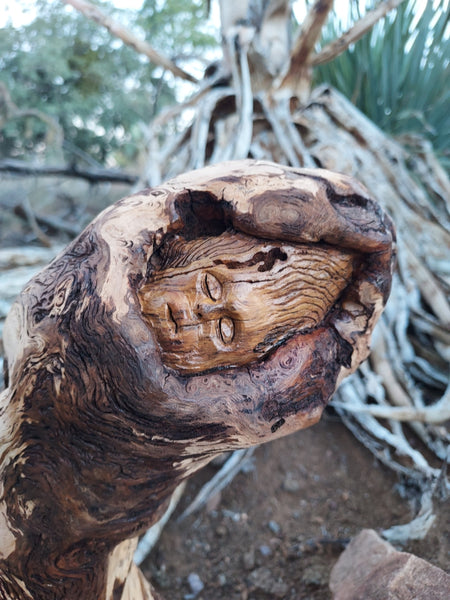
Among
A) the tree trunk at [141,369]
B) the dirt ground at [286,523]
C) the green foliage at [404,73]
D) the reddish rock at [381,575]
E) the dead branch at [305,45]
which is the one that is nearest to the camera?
the tree trunk at [141,369]

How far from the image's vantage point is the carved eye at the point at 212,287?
2.52 feet

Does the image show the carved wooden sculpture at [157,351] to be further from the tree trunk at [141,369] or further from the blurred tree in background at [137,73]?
the blurred tree in background at [137,73]

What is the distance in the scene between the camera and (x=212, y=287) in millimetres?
774

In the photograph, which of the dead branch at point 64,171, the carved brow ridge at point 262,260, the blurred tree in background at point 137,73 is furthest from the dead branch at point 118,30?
the carved brow ridge at point 262,260

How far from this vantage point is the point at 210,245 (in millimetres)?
804

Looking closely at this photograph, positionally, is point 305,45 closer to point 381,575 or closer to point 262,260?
point 262,260

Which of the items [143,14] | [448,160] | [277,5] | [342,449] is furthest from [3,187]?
[342,449]

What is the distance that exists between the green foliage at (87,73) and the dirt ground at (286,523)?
9.85ft

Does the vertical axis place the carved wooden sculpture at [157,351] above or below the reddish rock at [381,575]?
above

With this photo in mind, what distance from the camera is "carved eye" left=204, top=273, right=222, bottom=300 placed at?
2.52ft

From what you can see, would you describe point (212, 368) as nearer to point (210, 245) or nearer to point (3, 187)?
point (210, 245)

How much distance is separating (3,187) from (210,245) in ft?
13.6

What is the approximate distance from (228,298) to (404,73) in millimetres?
2451

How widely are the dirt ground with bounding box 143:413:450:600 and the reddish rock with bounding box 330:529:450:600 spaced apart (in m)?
0.12
